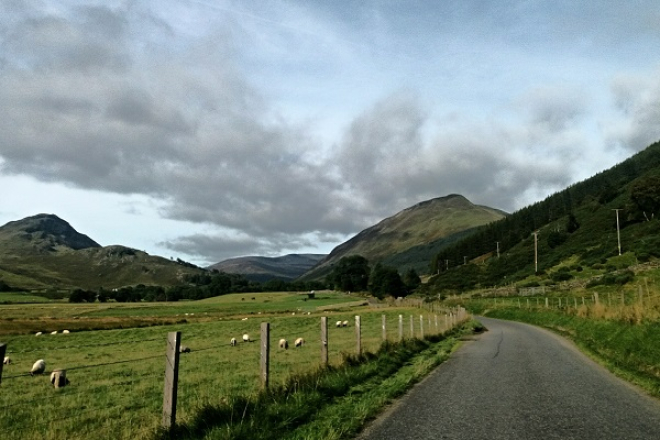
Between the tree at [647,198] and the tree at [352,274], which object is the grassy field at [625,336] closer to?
the tree at [647,198]

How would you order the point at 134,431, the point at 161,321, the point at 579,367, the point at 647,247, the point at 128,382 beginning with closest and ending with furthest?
the point at 134,431, the point at 579,367, the point at 128,382, the point at 161,321, the point at 647,247

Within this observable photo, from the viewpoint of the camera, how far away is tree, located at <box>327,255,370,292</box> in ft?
632

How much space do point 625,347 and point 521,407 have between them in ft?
33.5

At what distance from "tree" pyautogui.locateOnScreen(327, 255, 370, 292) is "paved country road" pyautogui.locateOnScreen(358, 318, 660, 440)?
176 meters

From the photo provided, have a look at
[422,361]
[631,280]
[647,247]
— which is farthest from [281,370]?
[647,247]

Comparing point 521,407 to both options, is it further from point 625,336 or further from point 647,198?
point 647,198

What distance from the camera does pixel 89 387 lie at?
19531mm

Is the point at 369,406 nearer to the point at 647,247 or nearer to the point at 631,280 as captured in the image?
the point at 631,280

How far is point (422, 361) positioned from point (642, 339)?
7.57m

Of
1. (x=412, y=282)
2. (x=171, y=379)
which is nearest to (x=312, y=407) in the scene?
(x=171, y=379)

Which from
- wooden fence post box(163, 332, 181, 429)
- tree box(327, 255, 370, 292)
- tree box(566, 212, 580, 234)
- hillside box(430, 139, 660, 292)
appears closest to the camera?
wooden fence post box(163, 332, 181, 429)

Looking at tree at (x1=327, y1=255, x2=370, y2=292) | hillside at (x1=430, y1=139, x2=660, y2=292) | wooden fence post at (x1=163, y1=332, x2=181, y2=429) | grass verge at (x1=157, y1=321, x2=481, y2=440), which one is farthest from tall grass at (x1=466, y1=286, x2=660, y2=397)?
tree at (x1=327, y1=255, x2=370, y2=292)

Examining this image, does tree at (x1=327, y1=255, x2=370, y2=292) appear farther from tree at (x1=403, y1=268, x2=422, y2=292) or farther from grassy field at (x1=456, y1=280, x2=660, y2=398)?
grassy field at (x1=456, y1=280, x2=660, y2=398)

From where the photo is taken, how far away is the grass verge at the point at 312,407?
27.1 feet
